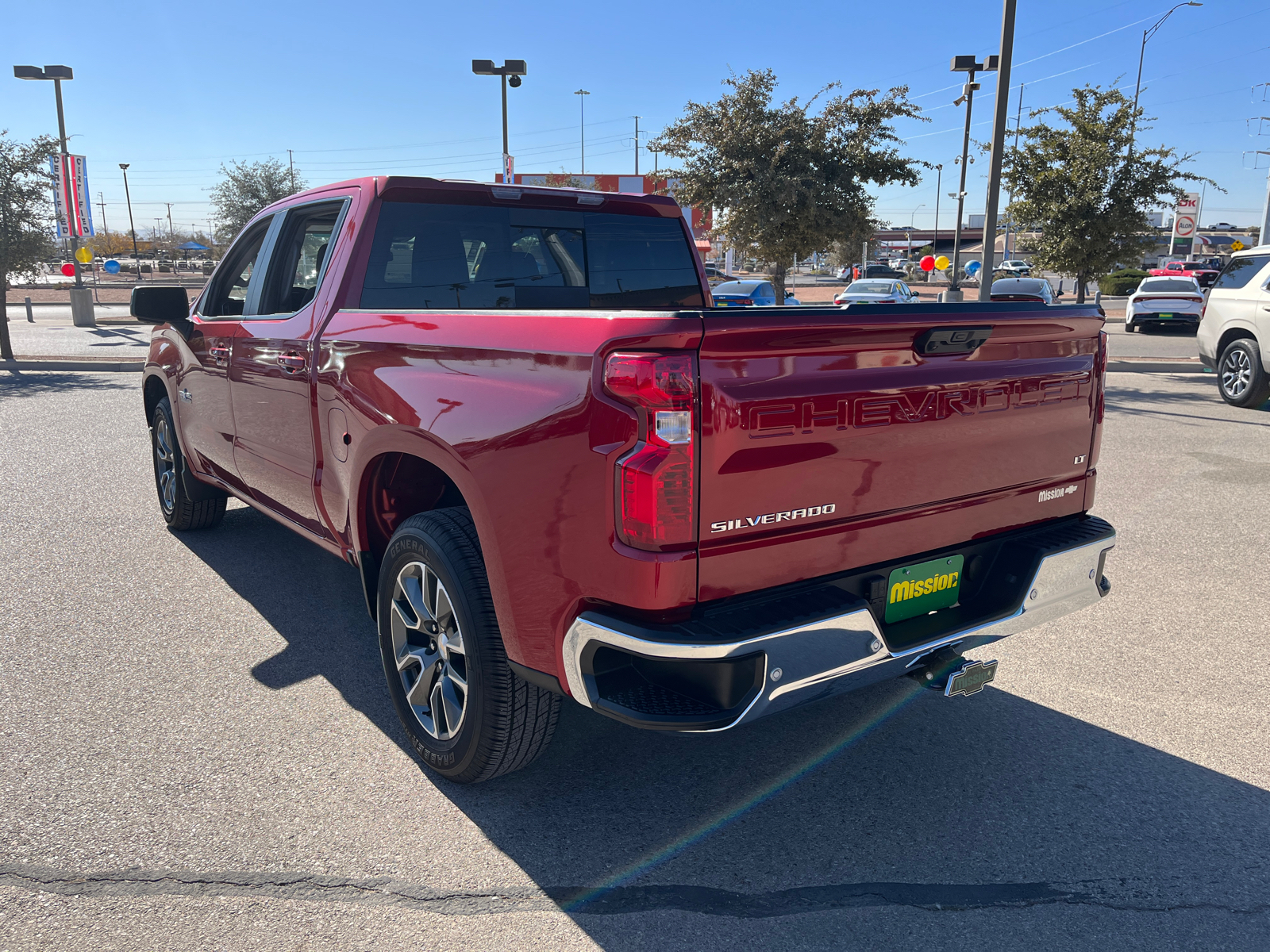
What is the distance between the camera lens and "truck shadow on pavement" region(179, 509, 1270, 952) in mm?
2551

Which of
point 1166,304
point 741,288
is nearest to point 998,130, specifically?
point 741,288

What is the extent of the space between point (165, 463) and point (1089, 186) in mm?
15419

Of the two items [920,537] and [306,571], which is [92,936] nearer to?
[920,537]

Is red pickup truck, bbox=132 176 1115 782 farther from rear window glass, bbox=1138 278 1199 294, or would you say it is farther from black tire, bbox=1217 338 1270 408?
rear window glass, bbox=1138 278 1199 294

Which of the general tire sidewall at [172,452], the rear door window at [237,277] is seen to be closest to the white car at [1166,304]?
the general tire sidewall at [172,452]

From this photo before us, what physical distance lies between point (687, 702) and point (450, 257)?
2.43m

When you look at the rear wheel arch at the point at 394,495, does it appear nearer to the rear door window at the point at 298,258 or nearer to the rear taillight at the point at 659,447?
the rear door window at the point at 298,258

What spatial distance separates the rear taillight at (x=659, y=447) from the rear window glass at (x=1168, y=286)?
91.6ft

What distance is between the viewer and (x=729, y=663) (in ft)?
7.72

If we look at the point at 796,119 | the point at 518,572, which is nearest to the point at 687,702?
the point at 518,572

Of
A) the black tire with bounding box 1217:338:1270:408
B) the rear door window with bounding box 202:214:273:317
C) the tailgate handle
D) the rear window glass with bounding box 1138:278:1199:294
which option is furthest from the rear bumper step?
the rear window glass with bounding box 1138:278:1199:294

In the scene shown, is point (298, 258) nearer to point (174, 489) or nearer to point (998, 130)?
point (174, 489)

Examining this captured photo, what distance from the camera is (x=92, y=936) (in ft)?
8.13

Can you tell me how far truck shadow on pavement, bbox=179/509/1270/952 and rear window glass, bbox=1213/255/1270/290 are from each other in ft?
34.6
